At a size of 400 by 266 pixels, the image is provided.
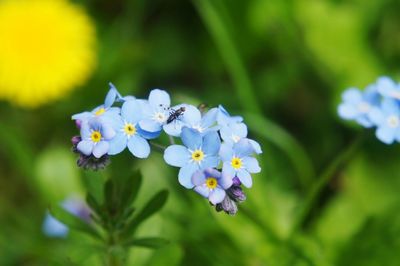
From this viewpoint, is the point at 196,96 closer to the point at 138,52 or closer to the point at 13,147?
the point at 138,52

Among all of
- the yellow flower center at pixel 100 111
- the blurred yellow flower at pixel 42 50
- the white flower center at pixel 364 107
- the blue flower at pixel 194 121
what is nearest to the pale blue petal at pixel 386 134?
the white flower center at pixel 364 107

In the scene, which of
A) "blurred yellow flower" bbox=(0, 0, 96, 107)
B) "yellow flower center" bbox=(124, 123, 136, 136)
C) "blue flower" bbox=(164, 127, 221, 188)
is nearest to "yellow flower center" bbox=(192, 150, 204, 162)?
"blue flower" bbox=(164, 127, 221, 188)

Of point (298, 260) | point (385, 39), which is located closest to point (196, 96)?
point (385, 39)

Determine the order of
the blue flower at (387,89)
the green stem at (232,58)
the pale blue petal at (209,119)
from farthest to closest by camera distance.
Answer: the green stem at (232,58) → the blue flower at (387,89) → the pale blue petal at (209,119)

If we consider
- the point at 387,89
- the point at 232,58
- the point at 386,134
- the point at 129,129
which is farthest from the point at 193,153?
the point at 232,58

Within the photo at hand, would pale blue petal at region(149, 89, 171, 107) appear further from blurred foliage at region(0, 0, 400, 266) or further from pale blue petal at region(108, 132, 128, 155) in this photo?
blurred foliage at region(0, 0, 400, 266)

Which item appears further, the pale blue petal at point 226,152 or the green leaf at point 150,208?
the green leaf at point 150,208

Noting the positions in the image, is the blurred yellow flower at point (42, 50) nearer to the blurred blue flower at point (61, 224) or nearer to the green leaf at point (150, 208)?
the blurred blue flower at point (61, 224)
